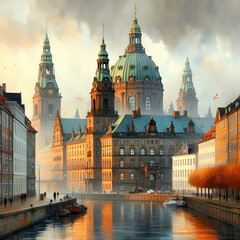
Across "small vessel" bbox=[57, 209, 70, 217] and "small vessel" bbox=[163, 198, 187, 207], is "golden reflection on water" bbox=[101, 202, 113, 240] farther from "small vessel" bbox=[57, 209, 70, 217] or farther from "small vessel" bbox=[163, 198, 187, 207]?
"small vessel" bbox=[163, 198, 187, 207]

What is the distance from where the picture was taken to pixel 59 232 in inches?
4284

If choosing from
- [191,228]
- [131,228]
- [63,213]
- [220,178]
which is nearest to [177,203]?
[220,178]

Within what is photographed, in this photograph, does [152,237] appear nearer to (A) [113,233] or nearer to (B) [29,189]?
(A) [113,233]

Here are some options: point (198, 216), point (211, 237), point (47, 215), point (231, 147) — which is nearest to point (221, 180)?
point (198, 216)

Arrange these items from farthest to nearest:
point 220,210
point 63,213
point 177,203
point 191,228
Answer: point 177,203, point 63,213, point 220,210, point 191,228

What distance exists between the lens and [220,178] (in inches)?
5669

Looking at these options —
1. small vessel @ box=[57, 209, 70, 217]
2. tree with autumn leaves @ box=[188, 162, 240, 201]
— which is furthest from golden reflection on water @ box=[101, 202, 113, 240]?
tree with autumn leaves @ box=[188, 162, 240, 201]

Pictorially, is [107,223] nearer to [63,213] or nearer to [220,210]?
[63,213]

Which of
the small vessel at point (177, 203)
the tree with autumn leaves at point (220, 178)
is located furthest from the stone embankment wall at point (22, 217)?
the small vessel at point (177, 203)

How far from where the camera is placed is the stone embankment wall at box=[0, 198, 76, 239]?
301 ft

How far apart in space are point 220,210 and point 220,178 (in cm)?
1605

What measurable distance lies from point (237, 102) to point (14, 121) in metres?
43.1

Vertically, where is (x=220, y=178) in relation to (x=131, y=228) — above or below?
above

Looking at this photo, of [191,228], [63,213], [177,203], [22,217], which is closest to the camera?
[22,217]
